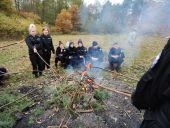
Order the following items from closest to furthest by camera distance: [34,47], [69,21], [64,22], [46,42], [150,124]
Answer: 1. [150,124]
2. [34,47]
3. [46,42]
4. [69,21]
5. [64,22]

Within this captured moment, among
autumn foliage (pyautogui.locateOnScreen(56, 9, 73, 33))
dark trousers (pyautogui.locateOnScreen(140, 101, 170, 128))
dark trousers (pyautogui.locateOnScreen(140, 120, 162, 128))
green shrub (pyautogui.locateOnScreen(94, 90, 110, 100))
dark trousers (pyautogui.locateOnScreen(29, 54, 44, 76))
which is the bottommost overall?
autumn foliage (pyautogui.locateOnScreen(56, 9, 73, 33))

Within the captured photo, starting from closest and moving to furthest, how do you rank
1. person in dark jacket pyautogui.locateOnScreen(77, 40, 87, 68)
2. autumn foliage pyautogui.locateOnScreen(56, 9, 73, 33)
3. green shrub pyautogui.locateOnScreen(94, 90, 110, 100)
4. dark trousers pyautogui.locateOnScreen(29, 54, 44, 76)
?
green shrub pyautogui.locateOnScreen(94, 90, 110, 100)
dark trousers pyautogui.locateOnScreen(29, 54, 44, 76)
person in dark jacket pyautogui.locateOnScreen(77, 40, 87, 68)
autumn foliage pyautogui.locateOnScreen(56, 9, 73, 33)

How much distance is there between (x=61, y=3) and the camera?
37.9 metres

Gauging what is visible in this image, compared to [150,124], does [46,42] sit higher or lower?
lower

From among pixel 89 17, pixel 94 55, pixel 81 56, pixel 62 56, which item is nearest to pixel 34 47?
pixel 62 56

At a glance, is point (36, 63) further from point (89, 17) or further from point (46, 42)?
point (89, 17)

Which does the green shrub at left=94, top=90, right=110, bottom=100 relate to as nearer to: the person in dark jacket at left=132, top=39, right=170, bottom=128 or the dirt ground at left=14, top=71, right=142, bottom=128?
the dirt ground at left=14, top=71, right=142, bottom=128

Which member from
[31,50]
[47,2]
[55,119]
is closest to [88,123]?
[55,119]

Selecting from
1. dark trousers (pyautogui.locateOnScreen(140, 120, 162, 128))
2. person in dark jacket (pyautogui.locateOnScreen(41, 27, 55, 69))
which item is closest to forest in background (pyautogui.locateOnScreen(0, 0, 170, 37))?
person in dark jacket (pyautogui.locateOnScreen(41, 27, 55, 69))

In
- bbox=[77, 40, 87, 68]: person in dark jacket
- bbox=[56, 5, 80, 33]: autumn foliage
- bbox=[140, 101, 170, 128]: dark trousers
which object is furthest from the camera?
bbox=[56, 5, 80, 33]: autumn foliage

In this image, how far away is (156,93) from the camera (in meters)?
2.09

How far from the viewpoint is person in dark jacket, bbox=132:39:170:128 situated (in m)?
1.98

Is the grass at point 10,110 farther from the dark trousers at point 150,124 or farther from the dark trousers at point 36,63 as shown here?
the dark trousers at point 150,124

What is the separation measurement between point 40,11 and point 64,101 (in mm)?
33659
